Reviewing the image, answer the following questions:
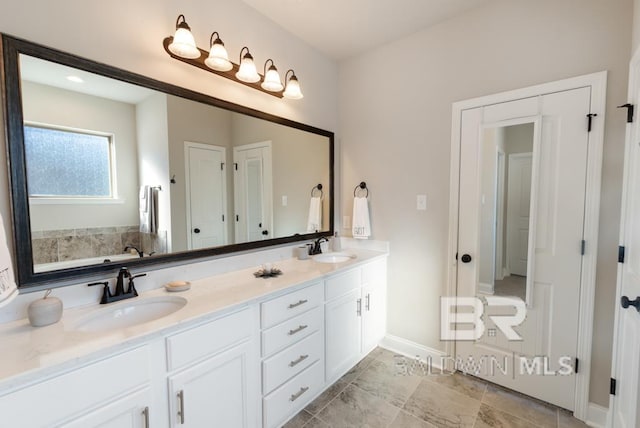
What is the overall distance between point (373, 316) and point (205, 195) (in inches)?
65.9

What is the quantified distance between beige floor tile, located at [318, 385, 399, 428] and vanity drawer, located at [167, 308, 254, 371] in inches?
33.9

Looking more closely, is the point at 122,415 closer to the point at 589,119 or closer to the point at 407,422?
the point at 407,422

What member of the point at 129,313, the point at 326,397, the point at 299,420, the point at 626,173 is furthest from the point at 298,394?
the point at 626,173

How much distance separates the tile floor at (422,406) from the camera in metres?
1.73

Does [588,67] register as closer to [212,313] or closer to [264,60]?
[264,60]

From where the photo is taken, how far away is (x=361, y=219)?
259 cm

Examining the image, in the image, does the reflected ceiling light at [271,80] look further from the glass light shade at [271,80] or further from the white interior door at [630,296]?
the white interior door at [630,296]

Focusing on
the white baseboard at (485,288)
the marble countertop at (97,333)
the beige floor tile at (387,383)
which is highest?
the marble countertop at (97,333)

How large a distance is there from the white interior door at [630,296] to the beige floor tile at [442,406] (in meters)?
0.71

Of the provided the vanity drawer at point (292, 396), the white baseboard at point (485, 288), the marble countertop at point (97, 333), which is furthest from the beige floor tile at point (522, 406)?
the marble countertop at point (97, 333)

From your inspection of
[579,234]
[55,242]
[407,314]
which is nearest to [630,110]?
[579,234]

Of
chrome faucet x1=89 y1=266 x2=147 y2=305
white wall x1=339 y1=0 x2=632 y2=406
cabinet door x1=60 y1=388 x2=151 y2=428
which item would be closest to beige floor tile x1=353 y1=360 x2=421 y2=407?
white wall x1=339 y1=0 x2=632 y2=406

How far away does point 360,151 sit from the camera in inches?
105

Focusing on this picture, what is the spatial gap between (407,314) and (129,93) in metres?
2.51
